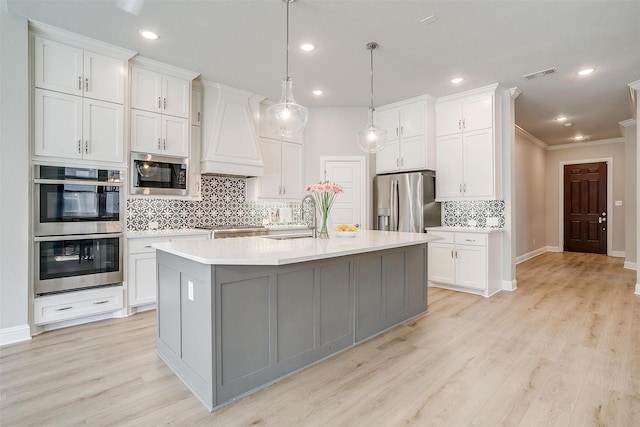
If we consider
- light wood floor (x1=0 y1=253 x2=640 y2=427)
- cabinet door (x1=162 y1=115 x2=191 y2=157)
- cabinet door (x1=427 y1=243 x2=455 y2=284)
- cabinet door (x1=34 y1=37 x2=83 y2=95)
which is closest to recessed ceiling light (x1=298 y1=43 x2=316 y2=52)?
cabinet door (x1=162 y1=115 x2=191 y2=157)

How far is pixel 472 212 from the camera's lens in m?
5.25

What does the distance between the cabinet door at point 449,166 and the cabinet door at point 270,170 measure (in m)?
2.52

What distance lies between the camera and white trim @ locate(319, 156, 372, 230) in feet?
18.4

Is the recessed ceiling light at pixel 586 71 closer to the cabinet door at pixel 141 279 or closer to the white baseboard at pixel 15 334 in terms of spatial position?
the cabinet door at pixel 141 279

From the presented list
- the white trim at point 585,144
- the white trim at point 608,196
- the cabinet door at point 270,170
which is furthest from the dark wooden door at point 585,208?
the cabinet door at point 270,170

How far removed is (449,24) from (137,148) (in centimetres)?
345

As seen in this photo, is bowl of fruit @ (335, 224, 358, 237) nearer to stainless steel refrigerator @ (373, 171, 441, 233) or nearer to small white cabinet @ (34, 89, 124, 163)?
stainless steel refrigerator @ (373, 171, 441, 233)

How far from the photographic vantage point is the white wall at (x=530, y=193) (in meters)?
7.03

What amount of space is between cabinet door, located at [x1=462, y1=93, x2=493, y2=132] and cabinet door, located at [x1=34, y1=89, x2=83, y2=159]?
4.82 m

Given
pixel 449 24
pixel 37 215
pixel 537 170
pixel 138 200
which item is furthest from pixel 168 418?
pixel 537 170

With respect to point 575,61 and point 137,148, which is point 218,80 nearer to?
point 137,148

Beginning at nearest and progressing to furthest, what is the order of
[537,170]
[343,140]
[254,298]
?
[254,298] → [343,140] → [537,170]

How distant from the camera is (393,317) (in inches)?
129

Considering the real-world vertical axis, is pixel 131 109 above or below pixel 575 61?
below
